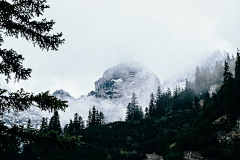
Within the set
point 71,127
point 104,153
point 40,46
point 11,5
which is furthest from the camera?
point 71,127

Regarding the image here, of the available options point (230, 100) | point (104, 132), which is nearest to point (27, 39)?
point (230, 100)

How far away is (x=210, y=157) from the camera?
18078 millimetres

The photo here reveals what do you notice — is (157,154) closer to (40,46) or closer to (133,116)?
(40,46)

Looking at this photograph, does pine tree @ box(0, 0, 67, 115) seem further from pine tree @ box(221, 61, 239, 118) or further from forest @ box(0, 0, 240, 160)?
pine tree @ box(221, 61, 239, 118)

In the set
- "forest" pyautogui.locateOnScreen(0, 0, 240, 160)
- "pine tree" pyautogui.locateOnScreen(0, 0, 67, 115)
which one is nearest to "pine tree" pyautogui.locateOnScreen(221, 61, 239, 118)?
"forest" pyautogui.locateOnScreen(0, 0, 240, 160)

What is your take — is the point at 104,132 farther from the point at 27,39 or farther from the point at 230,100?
the point at 27,39

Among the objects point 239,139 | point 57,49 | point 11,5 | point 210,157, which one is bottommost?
point 210,157

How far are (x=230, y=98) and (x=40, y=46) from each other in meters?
27.5

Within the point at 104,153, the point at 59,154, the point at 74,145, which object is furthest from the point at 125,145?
the point at 74,145

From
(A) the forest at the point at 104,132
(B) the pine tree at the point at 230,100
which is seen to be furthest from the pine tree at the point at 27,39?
(B) the pine tree at the point at 230,100

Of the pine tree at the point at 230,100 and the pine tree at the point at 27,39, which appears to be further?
the pine tree at the point at 230,100

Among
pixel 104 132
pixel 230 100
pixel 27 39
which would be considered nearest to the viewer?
pixel 27 39

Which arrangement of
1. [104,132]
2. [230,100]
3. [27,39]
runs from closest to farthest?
[27,39] < [230,100] < [104,132]

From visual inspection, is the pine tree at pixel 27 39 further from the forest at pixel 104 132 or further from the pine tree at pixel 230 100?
the pine tree at pixel 230 100
